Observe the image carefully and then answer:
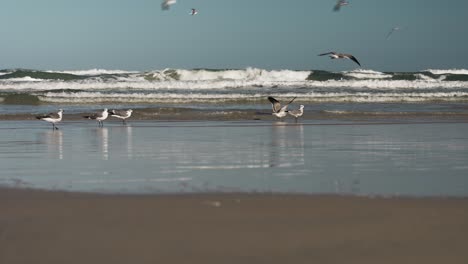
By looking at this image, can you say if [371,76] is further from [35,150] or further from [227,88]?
[35,150]

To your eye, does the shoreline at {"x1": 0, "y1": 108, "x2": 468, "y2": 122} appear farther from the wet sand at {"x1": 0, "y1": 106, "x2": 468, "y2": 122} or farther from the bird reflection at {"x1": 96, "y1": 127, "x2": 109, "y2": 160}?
the bird reflection at {"x1": 96, "y1": 127, "x2": 109, "y2": 160}

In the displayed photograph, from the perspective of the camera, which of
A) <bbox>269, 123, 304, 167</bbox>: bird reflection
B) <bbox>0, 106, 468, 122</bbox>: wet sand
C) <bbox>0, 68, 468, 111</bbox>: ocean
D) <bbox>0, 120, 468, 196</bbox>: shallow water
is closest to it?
<bbox>0, 120, 468, 196</bbox>: shallow water

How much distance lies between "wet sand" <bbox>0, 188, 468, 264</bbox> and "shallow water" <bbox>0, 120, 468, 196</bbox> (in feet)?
2.35

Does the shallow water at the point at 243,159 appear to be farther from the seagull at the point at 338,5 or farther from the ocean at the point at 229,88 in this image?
the ocean at the point at 229,88

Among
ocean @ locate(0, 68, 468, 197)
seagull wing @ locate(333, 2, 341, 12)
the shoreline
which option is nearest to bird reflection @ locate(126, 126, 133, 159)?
ocean @ locate(0, 68, 468, 197)

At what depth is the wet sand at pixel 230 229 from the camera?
5.33 m

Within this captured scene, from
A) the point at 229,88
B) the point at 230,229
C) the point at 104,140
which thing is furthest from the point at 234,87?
the point at 230,229

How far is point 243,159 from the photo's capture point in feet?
35.2

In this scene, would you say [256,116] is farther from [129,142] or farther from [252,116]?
[129,142]

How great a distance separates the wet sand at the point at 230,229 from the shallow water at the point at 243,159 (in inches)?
28.2

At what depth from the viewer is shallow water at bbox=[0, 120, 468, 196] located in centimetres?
823

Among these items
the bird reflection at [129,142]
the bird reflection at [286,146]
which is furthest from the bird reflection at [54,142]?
the bird reflection at [286,146]

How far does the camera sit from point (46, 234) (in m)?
5.85

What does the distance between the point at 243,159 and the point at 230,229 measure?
15.5ft
